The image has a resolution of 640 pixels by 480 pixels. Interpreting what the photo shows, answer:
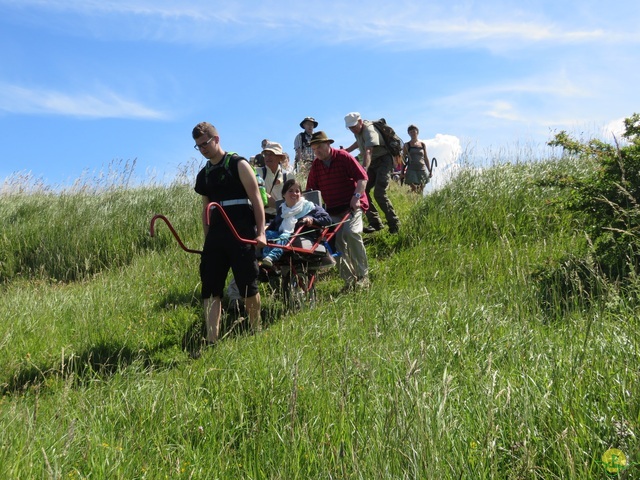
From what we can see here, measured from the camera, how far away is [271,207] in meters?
8.59

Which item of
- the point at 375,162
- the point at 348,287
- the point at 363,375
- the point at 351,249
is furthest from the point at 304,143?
the point at 363,375

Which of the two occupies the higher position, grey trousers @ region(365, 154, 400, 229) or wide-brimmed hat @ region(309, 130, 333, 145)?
wide-brimmed hat @ region(309, 130, 333, 145)

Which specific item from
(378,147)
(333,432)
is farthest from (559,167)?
(333,432)

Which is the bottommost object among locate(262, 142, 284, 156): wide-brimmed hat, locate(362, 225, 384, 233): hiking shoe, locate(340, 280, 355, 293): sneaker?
locate(340, 280, 355, 293): sneaker

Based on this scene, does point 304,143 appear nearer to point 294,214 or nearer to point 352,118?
point 352,118

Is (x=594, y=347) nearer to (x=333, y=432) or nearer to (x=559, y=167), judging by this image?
(x=333, y=432)

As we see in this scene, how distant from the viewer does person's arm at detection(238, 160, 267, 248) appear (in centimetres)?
591

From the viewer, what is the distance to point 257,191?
596 centimetres

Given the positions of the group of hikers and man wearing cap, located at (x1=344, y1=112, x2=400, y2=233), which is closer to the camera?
the group of hikers

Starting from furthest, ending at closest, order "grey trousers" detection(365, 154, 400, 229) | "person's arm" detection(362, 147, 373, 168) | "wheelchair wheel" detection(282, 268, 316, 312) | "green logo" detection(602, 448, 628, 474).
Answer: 1. "grey trousers" detection(365, 154, 400, 229)
2. "person's arm" detection(362, 147, 373, 168)
3. "wheelchair wheel" detection(282, 268, 316, 312)
4. "green logo" detection(602, 448, 628, 474)

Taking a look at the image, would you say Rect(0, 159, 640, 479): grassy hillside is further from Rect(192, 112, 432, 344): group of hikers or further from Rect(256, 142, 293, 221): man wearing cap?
Rect(256, 142, 293, 221): man wearing cap

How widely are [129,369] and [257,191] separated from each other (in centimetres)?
203

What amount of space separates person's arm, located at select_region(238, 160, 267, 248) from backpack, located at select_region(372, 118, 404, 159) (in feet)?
13.5

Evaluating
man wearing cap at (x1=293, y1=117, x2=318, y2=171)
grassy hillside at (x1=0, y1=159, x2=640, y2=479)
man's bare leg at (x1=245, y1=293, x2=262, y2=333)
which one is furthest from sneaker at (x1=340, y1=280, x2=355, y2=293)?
man wearing cap at (x1=293, y1=117, x2=318, y2=171)
